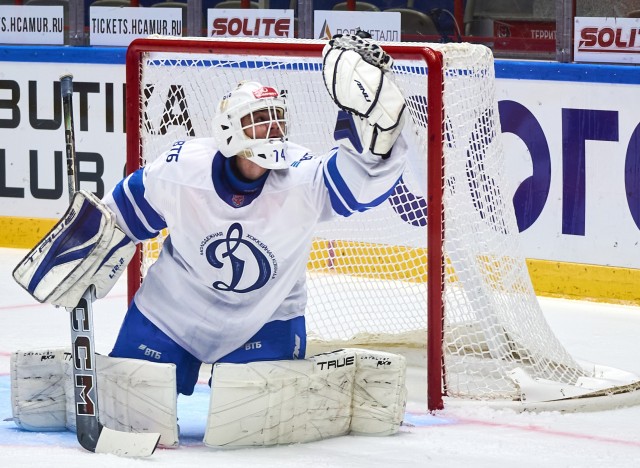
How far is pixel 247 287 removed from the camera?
3502 mm

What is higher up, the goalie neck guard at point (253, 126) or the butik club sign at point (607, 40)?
the butik club sign at point (607, 40)

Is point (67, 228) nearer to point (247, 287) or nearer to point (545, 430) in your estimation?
point (247, 287)

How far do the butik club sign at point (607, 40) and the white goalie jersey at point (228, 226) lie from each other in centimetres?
238

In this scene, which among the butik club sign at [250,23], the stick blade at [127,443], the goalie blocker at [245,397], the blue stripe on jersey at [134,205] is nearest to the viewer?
the stick blade at [127,443]

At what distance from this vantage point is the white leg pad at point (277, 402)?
10.9ft

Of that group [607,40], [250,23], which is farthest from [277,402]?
[250,23]

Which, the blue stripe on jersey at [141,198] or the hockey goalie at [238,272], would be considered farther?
the blue stripe on jersey at [141,198]

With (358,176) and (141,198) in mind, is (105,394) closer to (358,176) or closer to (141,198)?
(141,198)

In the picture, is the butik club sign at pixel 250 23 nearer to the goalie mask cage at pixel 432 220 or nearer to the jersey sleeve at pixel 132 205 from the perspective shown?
the goalie mask cage at pixel 432 220

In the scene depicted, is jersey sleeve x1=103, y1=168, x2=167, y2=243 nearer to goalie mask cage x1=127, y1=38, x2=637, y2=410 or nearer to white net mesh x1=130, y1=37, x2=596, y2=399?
goalie mask cage x1=127, y1=38, x2=637, y2=410

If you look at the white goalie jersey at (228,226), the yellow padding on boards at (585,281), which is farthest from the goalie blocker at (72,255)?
the yellow padding on boards at (585,281)

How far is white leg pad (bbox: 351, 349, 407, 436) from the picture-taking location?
3.57m

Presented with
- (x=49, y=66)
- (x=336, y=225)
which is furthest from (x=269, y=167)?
(x=49, y=66)

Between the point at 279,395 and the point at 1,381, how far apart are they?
1200 mm
